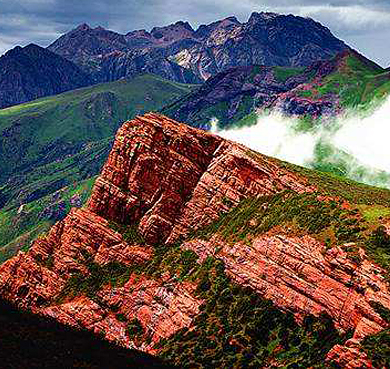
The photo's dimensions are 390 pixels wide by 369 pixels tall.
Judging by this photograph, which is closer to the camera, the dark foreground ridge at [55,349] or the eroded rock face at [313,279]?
the dark foreground ridge at [55,349]

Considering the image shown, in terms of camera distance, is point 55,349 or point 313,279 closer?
point 55,349

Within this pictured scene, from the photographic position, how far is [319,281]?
5551 inches

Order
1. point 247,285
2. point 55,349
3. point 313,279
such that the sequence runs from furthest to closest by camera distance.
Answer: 1. point 247,285
2. point 313,279
3. point 55,349

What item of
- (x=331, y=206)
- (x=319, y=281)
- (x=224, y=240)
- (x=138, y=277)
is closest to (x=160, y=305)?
(x=138, y=277)

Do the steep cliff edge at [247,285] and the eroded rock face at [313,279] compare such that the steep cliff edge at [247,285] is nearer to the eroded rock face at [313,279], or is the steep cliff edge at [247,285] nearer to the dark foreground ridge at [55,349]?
the eroded rock face at [313,279]

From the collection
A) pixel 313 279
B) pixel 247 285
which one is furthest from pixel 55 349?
pixel 313 279

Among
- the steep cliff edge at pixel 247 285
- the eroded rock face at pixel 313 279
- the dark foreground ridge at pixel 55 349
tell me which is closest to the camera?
the dark foreground ridge at pixel 55 349

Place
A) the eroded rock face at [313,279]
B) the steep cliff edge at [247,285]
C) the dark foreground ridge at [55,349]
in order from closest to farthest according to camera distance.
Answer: the dark foreground ridge at [55,349]
the eroded rock face at [313,279]
the steep cliff edge at [247,285]

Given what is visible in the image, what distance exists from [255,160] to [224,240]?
39470 millimetres

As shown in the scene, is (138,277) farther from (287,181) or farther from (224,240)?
(287,181)

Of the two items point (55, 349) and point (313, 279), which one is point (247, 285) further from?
point (55, 349)

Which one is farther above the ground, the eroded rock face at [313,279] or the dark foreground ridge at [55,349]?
the eroded rock face at [313,279]

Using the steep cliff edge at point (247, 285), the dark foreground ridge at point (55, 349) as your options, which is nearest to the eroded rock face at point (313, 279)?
the steep cliff edge at point (247, 285)

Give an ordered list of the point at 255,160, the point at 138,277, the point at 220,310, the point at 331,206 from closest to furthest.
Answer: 1. the point at 220,310
2. the point at 331,206
3. the point at 138,277
4. the point at 255,160
